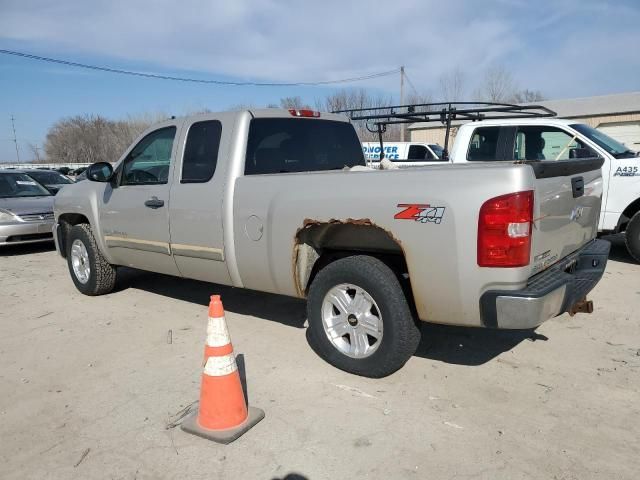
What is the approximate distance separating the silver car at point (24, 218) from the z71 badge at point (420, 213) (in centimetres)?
833

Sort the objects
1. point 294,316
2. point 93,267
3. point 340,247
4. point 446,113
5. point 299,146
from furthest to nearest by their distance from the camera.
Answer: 1. point 446,113
2. point 93,267
3. point 294,316
4. point 299,146
5. point 340,247

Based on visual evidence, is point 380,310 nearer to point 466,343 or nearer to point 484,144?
point 466,343

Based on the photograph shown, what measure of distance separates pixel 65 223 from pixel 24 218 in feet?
12.3

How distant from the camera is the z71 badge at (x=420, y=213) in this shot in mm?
3027

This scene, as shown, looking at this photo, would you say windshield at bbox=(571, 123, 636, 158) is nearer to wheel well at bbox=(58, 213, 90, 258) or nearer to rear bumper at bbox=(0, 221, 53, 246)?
wheel well at bbox=(58, 213, 90, 258)

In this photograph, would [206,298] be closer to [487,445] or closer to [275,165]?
[275,165]

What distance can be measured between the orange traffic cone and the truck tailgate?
1888 millimetres

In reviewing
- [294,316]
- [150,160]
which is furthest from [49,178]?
Answer: [294,316]

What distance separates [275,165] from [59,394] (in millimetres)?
2429

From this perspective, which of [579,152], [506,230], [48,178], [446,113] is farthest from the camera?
[48,178]

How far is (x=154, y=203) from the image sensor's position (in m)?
4.80

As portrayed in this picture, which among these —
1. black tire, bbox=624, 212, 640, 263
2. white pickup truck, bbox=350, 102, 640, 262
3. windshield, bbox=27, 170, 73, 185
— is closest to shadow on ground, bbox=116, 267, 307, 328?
white pickup truck, bbox=350, 102, 640, 262

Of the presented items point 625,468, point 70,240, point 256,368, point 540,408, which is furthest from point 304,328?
point 70,240

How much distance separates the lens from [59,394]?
11.9 ft
